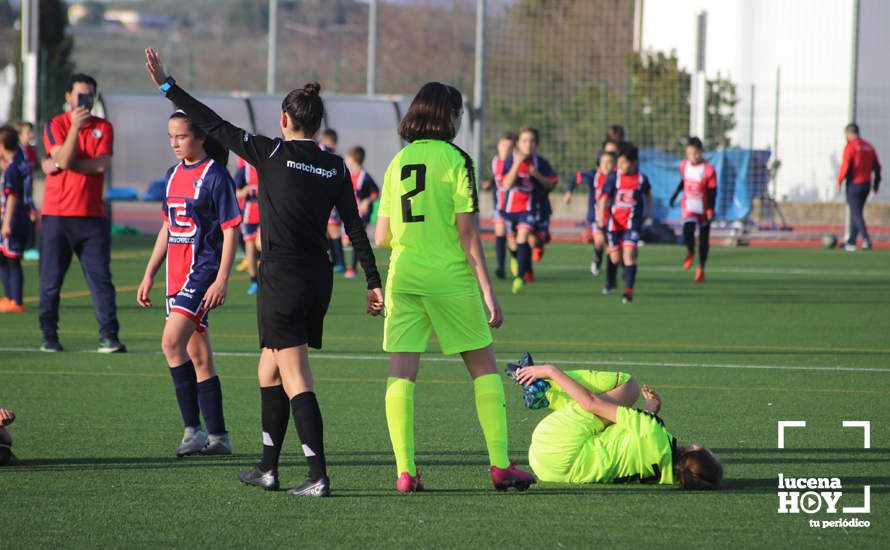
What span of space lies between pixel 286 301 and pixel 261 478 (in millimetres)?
913

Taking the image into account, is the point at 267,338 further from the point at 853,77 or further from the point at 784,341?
the point at 853,77

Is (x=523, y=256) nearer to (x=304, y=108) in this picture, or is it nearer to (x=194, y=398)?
(x=194, y=398)

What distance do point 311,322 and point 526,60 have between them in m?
27.8

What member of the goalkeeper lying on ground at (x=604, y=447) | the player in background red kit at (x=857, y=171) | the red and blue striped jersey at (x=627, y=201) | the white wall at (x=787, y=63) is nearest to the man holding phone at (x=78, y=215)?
the goalkeeper lying on ground at (x=604, y=447)

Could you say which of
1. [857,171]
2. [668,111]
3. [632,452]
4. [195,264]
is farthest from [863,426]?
[668,111]

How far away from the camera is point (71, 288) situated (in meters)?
17.2

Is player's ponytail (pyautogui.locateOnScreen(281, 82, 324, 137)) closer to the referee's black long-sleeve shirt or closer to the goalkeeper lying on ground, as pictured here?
the referee's black long-sleeve shirt

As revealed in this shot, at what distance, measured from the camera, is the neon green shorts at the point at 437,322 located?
249 inches

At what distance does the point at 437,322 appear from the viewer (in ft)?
20.8

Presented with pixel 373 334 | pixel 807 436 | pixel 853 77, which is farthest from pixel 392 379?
pixel 853 77

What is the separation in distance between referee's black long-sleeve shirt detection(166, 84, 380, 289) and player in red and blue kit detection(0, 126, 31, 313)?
26.8 ft

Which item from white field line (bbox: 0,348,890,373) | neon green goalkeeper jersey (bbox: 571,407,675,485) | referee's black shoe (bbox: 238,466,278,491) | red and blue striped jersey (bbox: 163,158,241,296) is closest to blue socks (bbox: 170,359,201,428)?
red and blue striped jersey (bbox: 163,158,241,296)

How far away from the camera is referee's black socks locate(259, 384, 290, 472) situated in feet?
21.0

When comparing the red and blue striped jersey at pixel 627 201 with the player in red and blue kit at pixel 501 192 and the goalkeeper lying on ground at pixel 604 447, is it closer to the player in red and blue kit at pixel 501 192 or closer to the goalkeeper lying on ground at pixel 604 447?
the player in red and blue kit at pixel 501 192
